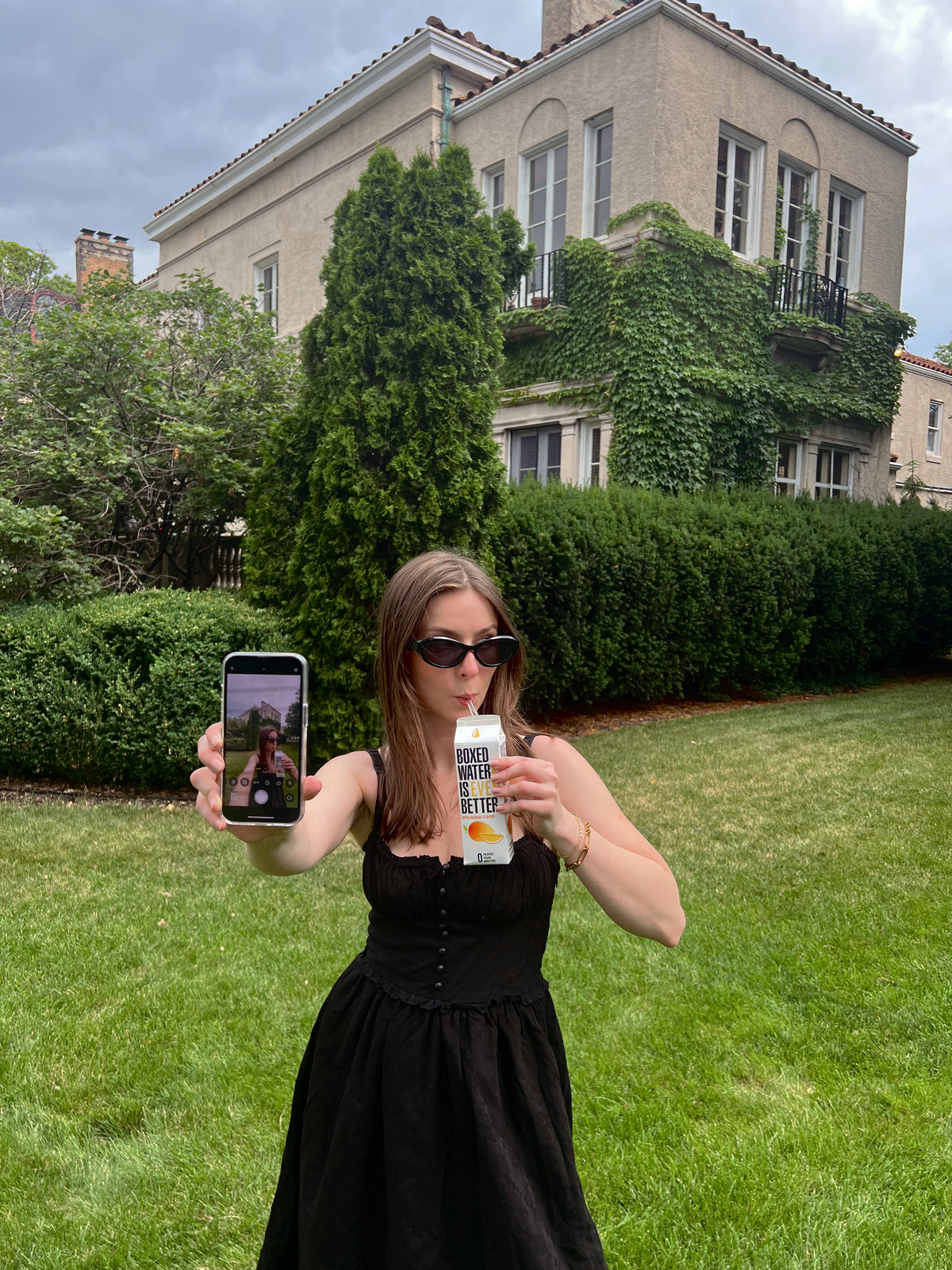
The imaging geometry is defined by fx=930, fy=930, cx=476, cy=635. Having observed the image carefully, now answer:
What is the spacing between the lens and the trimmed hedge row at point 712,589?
9.85 meters

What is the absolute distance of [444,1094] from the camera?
1.72m

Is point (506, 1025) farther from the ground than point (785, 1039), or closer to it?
farther from the ground

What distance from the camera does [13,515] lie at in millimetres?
7805

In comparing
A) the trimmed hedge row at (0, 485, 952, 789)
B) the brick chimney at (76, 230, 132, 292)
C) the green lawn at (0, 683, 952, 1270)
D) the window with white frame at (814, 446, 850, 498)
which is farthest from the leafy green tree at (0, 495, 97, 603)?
the brick chimney at (76, 230, 132, 292)

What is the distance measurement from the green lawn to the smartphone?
183 centimetres

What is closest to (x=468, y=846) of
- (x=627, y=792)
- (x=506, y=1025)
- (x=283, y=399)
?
(x=506, y=1025)

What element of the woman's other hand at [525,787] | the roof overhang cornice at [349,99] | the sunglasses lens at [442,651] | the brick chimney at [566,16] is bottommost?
the woman's other hand at [525,787]

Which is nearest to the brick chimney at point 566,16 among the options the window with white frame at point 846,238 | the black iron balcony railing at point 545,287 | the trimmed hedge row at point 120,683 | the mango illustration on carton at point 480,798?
the black iron balcony railing at point 545,287

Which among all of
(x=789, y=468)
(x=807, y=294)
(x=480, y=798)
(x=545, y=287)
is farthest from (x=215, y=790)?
(x=807, y=294)

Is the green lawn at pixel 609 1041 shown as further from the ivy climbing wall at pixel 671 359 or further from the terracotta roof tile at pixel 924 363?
the terracotta roof tile at pixel 924 363

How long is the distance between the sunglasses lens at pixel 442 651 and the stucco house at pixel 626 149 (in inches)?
502

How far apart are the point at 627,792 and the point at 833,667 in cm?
761

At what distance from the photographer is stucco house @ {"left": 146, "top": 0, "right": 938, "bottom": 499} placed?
13.9 m

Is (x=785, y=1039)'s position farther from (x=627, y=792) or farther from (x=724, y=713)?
(x=724, y=713)
